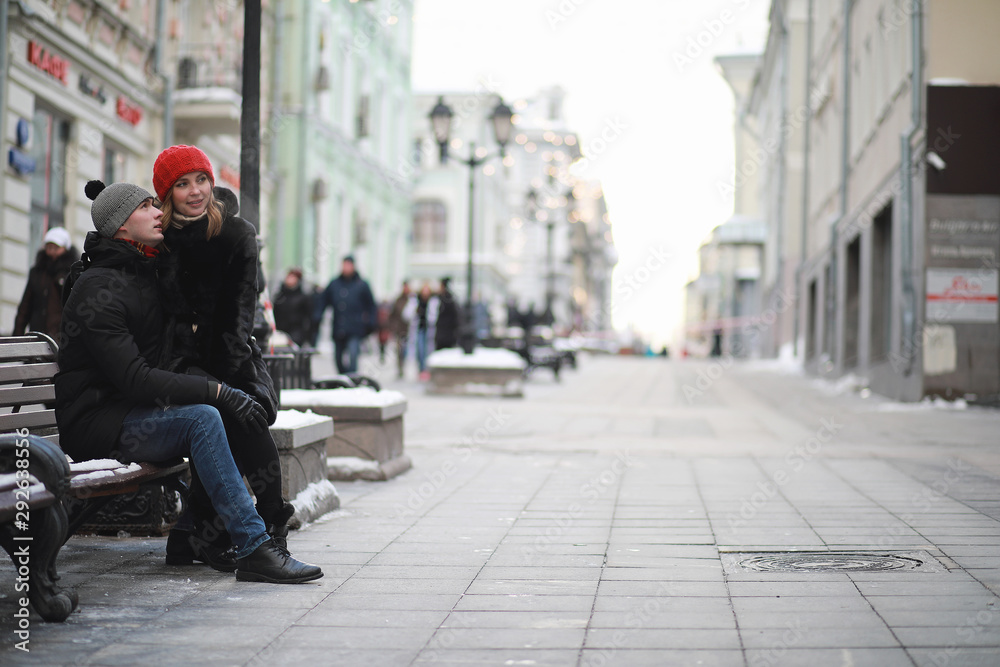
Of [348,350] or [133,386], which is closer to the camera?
[133,386]

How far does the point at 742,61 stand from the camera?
2378 inches

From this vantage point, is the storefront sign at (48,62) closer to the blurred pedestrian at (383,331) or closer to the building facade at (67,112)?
the building facade at (67,112)

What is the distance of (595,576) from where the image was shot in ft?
15.9

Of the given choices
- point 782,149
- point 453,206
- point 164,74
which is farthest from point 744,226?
point 164,74

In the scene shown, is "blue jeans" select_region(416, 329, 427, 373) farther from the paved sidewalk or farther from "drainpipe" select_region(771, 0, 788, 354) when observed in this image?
"drainpipe" select_region(771, 0, 788, 354)

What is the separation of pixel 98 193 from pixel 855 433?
912 cm

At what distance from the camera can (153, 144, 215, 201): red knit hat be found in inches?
185

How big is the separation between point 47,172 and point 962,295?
1261 centimetres

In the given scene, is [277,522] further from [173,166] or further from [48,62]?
[48,62]

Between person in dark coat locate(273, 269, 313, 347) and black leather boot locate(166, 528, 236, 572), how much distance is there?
42.9 ft

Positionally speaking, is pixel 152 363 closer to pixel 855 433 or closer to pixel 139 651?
pixel 139 651

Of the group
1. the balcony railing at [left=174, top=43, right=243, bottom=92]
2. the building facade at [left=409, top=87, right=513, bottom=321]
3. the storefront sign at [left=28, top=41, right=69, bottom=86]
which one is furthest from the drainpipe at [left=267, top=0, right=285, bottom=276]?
the building facade at [left=409, top=87, right=513, bottom=321]

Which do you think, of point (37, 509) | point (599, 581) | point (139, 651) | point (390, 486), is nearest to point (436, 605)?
point (599, 581)

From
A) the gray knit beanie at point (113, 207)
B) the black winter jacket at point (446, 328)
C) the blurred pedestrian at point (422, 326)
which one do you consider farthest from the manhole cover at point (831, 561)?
the black winter jacket at point (446, 328)
